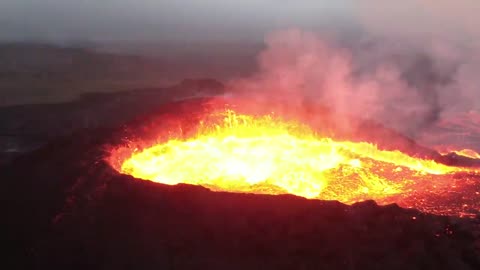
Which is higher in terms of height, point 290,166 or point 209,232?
point 290,166

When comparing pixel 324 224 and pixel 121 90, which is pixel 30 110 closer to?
pixel 121 90

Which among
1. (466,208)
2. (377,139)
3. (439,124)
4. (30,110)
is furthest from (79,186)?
(439,124)

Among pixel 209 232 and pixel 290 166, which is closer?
pixel 209 232

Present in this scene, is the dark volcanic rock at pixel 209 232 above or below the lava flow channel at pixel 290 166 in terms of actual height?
below

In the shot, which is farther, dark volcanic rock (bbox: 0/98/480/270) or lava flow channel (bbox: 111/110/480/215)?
lava flow channel (bbox: 111/110/480/215)
